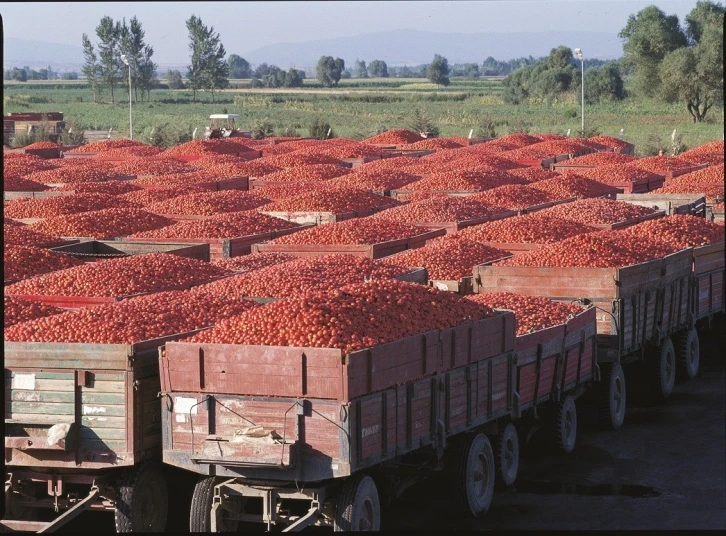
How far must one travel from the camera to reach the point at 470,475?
1226 cm

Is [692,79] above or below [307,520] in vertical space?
above

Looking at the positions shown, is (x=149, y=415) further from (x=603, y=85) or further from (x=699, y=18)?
(x=603, y=85)

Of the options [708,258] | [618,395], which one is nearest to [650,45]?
[708,258]

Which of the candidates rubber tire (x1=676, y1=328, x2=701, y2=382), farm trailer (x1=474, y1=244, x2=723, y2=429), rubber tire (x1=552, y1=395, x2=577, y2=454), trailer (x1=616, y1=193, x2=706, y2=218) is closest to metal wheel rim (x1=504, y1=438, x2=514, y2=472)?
rubber tire (x1=552, y1=395, x2=577, y2=454)

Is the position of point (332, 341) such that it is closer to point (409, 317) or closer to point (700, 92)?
point (409, 317)

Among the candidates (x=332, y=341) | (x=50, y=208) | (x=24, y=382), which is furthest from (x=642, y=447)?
(x=50, y=208)

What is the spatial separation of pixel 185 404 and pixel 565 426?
5929 mm

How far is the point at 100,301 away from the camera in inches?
560

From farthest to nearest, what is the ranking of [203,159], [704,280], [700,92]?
[700,92] < [203,159] < [704,280]

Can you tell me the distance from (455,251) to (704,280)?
4.33 metres

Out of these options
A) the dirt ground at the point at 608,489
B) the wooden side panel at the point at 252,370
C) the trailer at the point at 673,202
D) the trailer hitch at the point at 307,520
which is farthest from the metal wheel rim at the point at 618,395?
the trailer at the point at 673,202

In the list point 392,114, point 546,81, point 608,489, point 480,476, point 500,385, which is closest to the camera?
point 480,476

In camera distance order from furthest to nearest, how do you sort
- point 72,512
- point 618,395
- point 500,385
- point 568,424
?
point 618,395
point 568,424
point 500,385
point 72,512

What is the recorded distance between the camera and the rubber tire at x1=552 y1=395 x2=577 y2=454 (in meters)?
14.9
